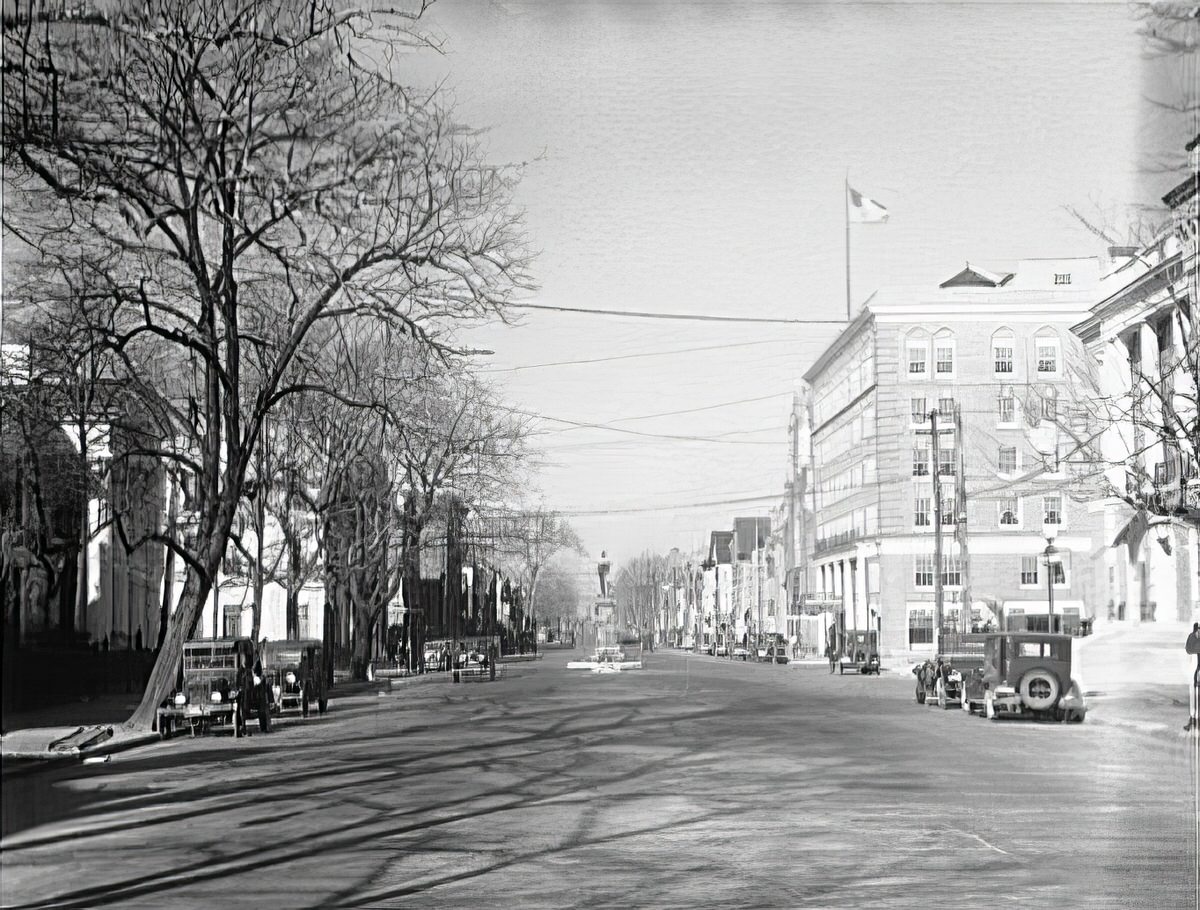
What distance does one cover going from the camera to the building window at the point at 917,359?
8430 millimetres

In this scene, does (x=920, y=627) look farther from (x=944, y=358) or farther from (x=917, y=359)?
(x=944, y=358)

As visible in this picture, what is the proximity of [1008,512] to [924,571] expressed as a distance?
139 centimetres

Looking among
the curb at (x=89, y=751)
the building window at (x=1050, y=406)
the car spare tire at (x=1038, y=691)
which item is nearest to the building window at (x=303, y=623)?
the curb at (x=89, y=751)

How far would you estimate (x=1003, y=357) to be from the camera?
28.0 ft

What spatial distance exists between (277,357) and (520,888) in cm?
348

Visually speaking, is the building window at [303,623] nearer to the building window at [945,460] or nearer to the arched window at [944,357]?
the building window at [945,460]

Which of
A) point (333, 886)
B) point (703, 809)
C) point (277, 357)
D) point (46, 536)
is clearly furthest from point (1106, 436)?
point (46, 536)

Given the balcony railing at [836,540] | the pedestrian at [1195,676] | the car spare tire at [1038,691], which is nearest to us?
the pedestrian at [1195,676]

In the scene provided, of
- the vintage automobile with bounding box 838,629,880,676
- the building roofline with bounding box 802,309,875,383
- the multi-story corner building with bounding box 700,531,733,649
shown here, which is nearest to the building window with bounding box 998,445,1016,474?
the building roofline with bounding box 802,309,875,383

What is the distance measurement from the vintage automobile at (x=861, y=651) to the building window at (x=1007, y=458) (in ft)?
20.4

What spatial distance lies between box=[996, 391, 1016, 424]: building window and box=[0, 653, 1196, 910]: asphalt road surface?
6.74 feet

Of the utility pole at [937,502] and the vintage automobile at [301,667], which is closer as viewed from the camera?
the vintage automobile at [301,667]

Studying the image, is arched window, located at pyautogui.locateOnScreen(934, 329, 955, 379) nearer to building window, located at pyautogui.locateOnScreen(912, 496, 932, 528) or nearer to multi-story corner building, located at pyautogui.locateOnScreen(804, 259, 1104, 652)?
multi-story corner building, located at pyautogui.locateOnScreen(804, 259, 1104, 652)

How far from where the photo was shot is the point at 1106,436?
9.40 m
